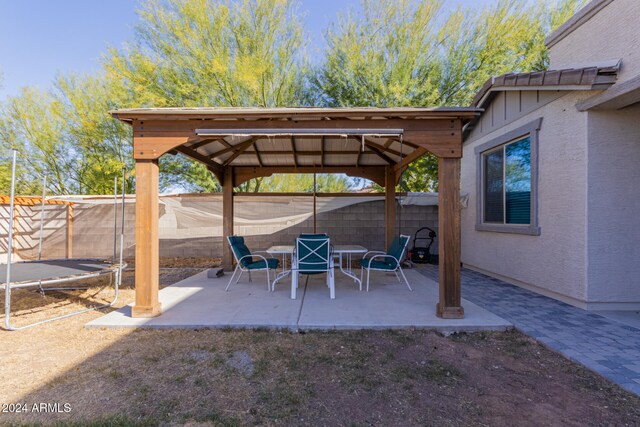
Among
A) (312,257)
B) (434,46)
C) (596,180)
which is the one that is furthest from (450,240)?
(434,46)

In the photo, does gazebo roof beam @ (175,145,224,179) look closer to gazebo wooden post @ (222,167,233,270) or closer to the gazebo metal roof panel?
gazebo wooden post @ (222,167,233,270)

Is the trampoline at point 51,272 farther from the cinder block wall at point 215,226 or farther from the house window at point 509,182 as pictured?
the house window at point 509,182

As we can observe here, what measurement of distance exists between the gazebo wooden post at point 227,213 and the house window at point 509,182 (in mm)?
5069

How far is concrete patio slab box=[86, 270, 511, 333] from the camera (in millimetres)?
3287

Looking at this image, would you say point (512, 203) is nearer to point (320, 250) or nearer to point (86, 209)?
point (320, 250)

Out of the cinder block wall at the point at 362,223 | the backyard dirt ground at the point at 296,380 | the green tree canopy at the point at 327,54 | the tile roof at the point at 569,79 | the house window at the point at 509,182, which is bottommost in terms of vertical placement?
the backyard dirt ground at the point at 296,380

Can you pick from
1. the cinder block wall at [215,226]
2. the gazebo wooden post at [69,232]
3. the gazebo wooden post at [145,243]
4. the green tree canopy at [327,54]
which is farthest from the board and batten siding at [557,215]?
the gazebo wooden post at [69,232]

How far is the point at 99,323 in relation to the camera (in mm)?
3373

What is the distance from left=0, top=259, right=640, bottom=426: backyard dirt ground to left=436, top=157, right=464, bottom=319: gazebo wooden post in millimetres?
404

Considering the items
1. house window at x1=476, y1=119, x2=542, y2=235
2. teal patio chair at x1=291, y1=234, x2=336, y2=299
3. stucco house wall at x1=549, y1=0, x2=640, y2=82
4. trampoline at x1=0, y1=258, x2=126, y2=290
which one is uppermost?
stucco house wall at x1=549, y1=0, x2=640, y2=82

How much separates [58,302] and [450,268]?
213 inches

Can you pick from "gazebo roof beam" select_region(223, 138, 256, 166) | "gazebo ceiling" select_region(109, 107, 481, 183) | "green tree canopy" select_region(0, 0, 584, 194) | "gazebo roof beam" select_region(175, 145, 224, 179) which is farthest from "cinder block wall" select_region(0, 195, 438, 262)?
"gazebo ceiling" select_region(109, 107, 481, 183)

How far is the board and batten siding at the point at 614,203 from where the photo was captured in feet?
12.2

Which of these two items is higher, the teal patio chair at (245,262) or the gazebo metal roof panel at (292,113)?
the gazebo metal roof panel at (292,113)
